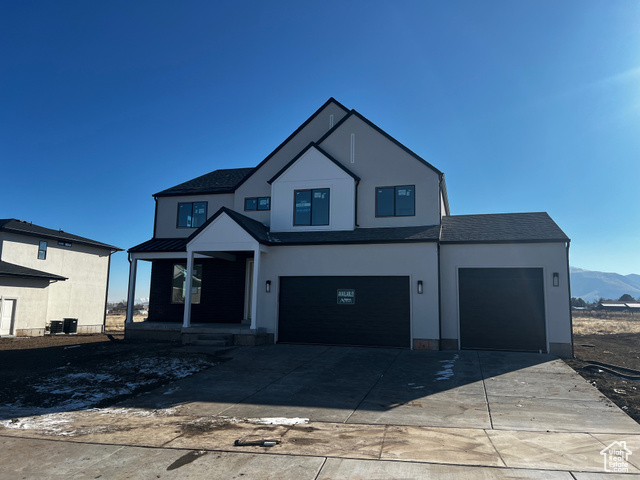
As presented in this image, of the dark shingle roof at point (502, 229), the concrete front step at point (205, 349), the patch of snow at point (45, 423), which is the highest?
the dark shingle roof at point (502, 229)

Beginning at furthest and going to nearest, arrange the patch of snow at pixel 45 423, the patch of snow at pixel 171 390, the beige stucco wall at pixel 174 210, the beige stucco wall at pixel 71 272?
1. the beige stucco wall at pixel 71 272
2. the beige stucco wall at pixel 174 210
3. the patch of snow at pixel 171 390
4. the patch of snow at pixel 45 423

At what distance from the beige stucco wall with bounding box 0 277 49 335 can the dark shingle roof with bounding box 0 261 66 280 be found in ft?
1.49

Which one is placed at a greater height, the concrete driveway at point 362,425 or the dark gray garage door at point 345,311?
the dark gray garage door at point 345,311

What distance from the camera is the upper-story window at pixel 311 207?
17.6 meters

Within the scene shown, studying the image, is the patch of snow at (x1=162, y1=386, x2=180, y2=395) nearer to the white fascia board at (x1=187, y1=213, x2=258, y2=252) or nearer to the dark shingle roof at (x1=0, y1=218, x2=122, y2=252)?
the white fascia board at (x1=187, y1=213, x2=258, y2=252)

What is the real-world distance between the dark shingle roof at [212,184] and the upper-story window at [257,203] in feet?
3.39

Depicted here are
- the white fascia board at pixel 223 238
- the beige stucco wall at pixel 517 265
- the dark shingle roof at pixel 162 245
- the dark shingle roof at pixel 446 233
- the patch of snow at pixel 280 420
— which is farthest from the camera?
the dark shingle roof at pixel 162 245

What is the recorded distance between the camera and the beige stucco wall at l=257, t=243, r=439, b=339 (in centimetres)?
1516

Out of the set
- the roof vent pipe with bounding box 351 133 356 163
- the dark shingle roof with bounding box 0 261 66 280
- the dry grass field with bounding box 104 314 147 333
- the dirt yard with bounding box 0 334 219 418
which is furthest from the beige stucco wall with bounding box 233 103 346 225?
the dry grass field with bounding box 104 314 147 333

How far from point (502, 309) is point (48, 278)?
74.1 feet

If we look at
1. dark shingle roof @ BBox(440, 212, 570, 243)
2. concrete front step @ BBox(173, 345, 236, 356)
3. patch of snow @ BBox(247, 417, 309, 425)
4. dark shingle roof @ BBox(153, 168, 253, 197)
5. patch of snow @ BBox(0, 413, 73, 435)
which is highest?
dark shingle roof @ BBox(153, 168, 253, 197)

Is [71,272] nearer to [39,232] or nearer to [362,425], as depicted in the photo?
[39,232]

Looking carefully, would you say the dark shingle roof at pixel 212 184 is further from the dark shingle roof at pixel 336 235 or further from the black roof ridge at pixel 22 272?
the black roof ridge at pixel 22 272

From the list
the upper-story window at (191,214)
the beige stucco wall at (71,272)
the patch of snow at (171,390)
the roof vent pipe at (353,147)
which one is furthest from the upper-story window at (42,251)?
the patch of snow at (171,390)
